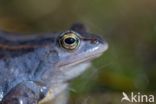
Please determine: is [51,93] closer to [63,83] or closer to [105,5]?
[63,83]

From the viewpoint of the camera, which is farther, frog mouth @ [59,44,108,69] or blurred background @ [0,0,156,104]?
blurred background @ [0,0,156,104]

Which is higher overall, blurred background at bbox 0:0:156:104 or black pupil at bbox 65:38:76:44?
blurred background at bbox 0:0:156:104

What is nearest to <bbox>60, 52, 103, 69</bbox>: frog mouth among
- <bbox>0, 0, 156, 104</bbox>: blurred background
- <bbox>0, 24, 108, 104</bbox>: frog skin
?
<bbox>0, 24, 108, 104</bbox>: frog skin

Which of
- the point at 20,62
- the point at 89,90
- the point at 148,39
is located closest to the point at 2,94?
the point at 20,62

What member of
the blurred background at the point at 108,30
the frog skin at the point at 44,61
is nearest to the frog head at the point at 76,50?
the frog skin at the point at 44,61

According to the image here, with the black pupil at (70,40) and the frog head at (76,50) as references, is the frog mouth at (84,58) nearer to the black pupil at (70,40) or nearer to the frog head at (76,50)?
the frog head at (76,50)

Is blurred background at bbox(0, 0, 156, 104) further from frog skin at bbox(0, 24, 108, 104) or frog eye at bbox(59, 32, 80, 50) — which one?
frog eye at bbox(59, 32, 80, 50)

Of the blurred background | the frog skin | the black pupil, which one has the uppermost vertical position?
the blurred background

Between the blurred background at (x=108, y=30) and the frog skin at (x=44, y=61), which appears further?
the blurred background at (x=108, y=30)
